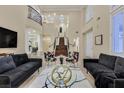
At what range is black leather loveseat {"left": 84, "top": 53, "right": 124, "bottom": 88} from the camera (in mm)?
2745

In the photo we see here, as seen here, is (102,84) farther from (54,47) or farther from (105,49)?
(54,47)

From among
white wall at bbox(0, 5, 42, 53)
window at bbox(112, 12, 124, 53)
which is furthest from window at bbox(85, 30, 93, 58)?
window at bbox(112, 12, 124, 53)

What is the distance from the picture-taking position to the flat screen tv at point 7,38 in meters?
5.29

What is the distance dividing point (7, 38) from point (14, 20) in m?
1.09

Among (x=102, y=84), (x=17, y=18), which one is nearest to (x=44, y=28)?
(x=17, y=18)

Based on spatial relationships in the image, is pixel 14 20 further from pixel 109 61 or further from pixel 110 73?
pixel 110 73

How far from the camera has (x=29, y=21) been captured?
347 inches

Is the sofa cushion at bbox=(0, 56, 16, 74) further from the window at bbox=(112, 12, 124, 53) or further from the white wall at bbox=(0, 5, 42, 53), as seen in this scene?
the window at bbox=(112, 12, 124, 53)

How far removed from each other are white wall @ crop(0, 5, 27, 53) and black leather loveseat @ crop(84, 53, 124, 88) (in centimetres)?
288

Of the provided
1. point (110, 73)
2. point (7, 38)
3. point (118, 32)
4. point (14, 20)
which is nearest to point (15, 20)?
point (14, 20)

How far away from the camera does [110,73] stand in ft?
12.1

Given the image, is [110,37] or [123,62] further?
[110,37]

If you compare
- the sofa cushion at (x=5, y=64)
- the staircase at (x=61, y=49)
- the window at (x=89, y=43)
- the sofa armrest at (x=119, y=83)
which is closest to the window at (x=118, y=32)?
the sofa armrest at (x=119, y=83)

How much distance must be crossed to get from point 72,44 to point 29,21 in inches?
243
